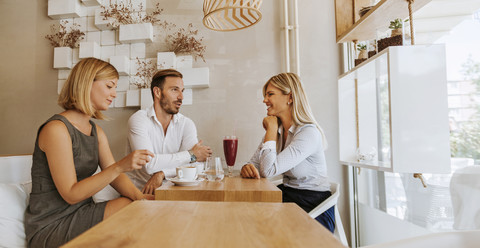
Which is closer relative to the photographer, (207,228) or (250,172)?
(207,228)

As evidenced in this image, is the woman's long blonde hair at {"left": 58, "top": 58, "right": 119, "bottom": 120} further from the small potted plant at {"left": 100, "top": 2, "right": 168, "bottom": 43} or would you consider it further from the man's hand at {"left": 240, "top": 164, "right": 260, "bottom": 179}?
the small potted plant at {"left": 100, "top": 2, "right": 168, "bottom": 43}

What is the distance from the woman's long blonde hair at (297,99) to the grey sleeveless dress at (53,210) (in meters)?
1.15

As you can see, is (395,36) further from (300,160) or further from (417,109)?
(300,160)

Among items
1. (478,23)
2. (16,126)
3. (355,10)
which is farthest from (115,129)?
(478,23)

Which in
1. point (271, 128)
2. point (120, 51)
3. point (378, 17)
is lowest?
point (271, 128)

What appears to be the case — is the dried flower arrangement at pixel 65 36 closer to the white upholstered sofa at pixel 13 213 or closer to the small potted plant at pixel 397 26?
the white upholstered sofa at pixel 13 213

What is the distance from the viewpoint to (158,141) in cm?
211

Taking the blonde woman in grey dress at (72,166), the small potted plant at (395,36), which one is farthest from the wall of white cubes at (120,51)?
the small potted plant at (395,36)

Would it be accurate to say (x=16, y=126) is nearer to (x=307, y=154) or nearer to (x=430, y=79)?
(x=307, y=154)

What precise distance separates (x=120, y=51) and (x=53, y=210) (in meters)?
1.72

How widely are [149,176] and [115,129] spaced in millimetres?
738

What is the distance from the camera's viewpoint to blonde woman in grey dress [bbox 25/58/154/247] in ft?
3.79

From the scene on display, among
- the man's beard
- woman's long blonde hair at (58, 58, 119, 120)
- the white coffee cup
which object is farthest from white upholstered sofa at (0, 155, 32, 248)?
the man's beard

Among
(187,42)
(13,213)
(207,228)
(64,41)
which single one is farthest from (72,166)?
(64,41)
